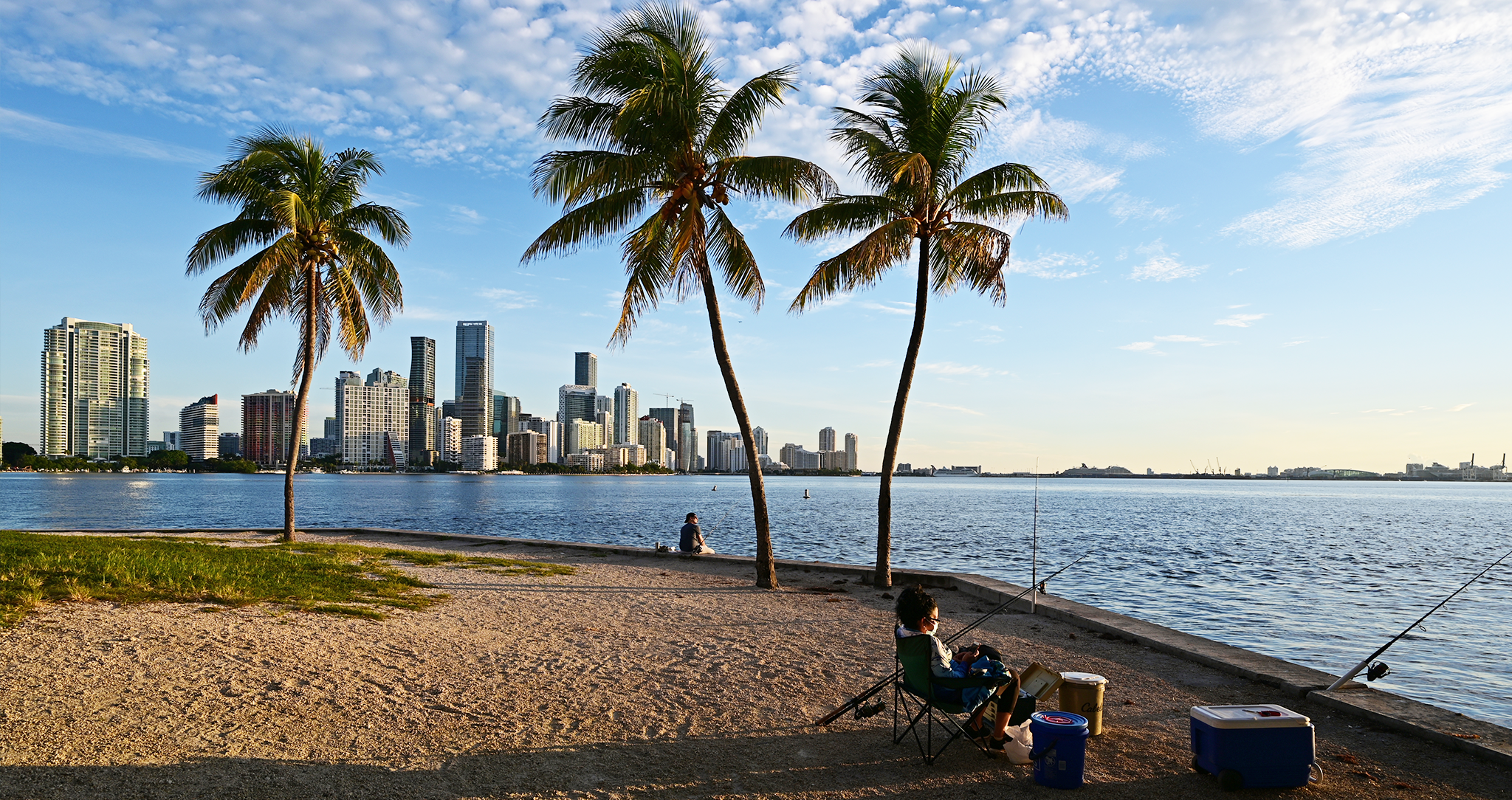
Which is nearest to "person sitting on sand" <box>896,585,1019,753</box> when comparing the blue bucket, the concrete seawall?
the blue bucket

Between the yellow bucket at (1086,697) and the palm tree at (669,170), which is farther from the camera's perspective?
the palm tree at (669,170)

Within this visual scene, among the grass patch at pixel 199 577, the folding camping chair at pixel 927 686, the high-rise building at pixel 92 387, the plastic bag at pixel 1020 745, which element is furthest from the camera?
the high-rise building at pixel 92 387

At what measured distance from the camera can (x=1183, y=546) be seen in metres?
34.3

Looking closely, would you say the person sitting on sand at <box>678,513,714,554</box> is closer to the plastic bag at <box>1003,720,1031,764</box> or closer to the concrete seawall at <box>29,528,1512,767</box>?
the concrete seawall at <box>29,528,1512,767</box>

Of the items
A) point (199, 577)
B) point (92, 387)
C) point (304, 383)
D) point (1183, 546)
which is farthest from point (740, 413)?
point (92, 387)

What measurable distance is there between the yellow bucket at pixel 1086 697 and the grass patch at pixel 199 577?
24.9ft

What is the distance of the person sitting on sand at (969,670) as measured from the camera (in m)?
5.60

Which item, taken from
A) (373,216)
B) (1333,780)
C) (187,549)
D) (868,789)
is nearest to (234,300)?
(373,216)

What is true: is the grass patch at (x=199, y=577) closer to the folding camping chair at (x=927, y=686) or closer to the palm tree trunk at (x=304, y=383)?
the palm tree trunk at (x=304, y=383)

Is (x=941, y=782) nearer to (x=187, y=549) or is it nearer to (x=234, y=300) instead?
(x=187, y=549)

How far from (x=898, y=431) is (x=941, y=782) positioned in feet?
32.0

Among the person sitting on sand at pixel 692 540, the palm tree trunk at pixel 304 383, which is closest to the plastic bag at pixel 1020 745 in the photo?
the person sitting on sand at pixel 692 540

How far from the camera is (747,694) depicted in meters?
7.11

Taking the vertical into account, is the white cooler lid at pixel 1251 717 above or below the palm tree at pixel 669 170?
below
